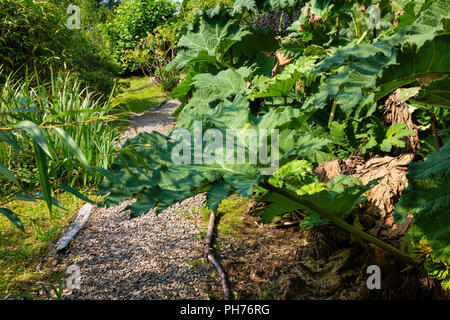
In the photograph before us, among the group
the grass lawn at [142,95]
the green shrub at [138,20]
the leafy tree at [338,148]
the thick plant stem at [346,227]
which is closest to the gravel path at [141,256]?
the leafy tree at [338,148]

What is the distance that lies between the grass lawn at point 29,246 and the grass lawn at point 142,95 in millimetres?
3755

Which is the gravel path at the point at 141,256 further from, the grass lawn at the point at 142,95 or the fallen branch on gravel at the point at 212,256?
the grass lawn at the point at 142,95

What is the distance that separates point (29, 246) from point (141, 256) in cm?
74

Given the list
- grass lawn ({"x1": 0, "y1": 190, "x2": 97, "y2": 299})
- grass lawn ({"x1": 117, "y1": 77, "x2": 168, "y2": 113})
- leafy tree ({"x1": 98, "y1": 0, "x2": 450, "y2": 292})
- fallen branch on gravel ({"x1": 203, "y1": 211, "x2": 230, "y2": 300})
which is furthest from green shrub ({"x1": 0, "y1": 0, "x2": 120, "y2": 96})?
leafy tree ({"x1": 98, "y1": 0, "x2": 450, "y2": 292})

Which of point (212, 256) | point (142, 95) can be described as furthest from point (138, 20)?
point (212, 256)

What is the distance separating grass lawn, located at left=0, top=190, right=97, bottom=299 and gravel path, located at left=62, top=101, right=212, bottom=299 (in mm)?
154

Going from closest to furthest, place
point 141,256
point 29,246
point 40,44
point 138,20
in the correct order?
1. point 141,256
2. point 29,246
3. point 40,44
4. point 138,20

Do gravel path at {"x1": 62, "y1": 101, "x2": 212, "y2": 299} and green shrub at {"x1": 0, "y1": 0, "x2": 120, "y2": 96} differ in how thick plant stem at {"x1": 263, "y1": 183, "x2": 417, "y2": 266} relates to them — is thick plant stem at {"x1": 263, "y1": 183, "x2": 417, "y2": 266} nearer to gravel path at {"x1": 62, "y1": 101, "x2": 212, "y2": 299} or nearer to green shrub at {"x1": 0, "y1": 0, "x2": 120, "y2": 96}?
gravel path at {"x1": 62, "y1": 101, "x2": 212, "y2": 299}

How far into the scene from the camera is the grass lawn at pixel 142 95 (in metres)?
6.57

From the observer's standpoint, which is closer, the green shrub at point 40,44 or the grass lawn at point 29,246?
the grass lawn at point 29,246

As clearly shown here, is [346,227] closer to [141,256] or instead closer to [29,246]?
[141,256]

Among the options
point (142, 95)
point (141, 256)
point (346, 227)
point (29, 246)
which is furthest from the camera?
point (142, 95)

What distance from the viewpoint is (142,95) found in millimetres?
7680
